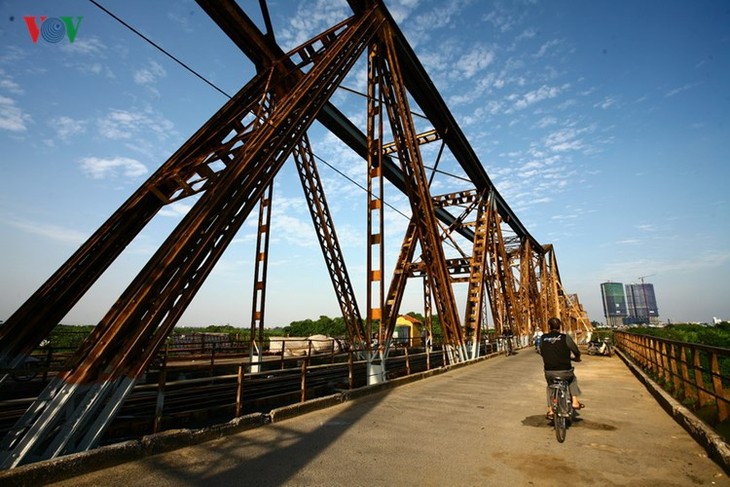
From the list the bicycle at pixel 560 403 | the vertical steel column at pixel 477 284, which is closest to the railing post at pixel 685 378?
the bicycle at pixel 560 403

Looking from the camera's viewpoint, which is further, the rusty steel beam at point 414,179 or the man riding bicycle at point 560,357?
the rusty steel beam at point 414,179

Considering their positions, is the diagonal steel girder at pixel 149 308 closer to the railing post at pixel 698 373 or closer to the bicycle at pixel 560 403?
the bicycle at pixel 560 403

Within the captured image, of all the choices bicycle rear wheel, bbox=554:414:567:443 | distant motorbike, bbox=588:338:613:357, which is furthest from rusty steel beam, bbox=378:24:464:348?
distant motorbike, bbox=588:338:613:357

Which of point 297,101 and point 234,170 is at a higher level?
point 297,101

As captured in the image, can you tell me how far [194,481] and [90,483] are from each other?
0.96 metres

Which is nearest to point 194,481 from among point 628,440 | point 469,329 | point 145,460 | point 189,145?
point 145,460

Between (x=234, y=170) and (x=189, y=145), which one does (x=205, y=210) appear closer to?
(x=234, y=170)

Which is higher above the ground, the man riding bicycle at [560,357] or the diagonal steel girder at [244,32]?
the diagonal steel girder at [244,32]

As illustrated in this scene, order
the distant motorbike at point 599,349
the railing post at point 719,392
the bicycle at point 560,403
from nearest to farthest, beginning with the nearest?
the railing post at point 719,392
the bicycle at point 560,403
the distant motorbike at point 599,349

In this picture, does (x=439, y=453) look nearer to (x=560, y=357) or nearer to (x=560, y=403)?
(x=560, y=403)

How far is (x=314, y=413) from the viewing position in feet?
20.7

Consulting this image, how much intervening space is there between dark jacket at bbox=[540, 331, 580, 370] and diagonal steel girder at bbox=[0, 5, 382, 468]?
5.28 m

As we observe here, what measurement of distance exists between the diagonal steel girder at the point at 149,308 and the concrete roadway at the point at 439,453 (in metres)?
0.58

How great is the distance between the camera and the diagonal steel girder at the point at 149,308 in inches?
141
